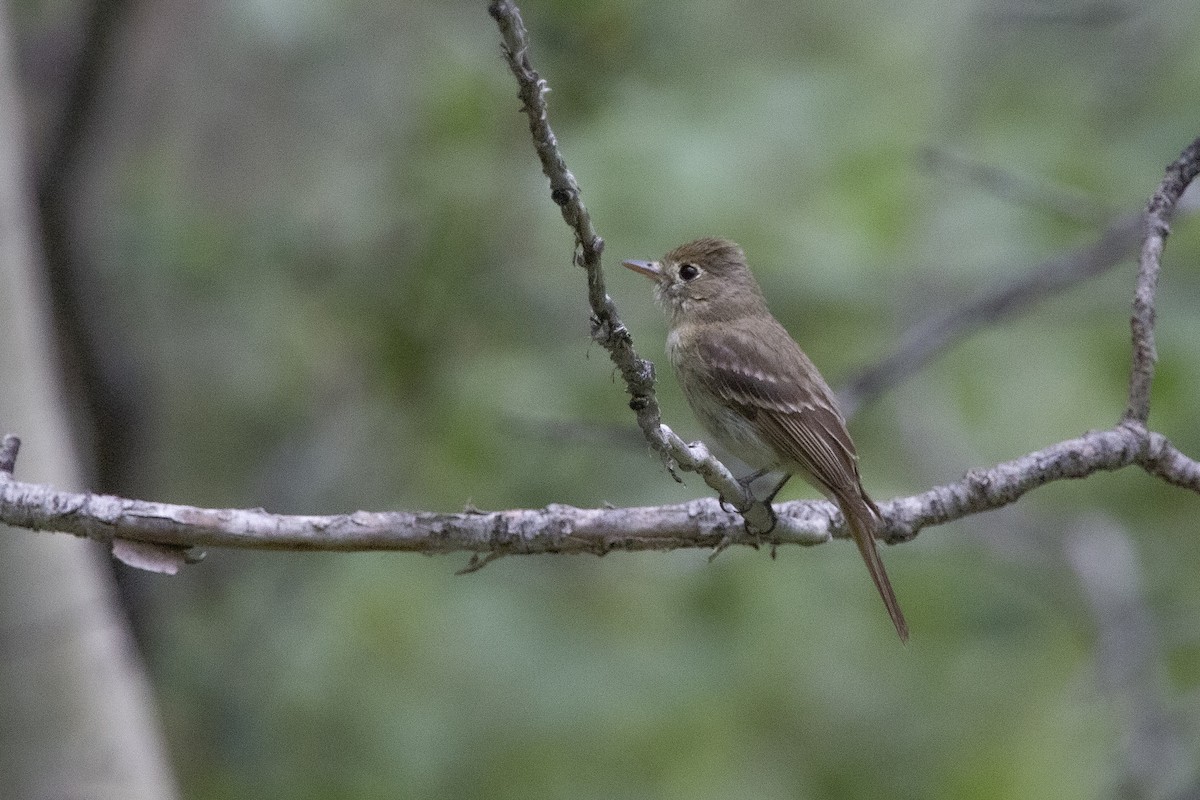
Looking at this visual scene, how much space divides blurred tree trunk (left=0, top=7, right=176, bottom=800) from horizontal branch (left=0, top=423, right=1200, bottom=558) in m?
1.32

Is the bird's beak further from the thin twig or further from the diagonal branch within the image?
the thin twig

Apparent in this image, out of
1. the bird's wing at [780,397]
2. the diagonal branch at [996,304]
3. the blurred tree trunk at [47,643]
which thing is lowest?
the blurred tree trunk at [47,643]

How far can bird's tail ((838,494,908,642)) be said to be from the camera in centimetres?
383

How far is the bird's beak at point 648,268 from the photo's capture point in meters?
5.05

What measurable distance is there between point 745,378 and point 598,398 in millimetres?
1778

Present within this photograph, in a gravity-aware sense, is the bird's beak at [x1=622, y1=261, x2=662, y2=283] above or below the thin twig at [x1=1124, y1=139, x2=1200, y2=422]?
above

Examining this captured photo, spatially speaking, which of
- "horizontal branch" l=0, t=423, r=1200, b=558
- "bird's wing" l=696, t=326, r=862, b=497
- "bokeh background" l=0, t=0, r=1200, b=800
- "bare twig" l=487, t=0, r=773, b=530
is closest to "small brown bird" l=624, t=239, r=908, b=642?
"bird's wing" l=696, t=326, r=862, b=497

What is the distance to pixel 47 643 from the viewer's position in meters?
4.25

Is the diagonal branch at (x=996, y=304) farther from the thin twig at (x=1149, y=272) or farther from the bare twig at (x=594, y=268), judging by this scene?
the bare twig at (x=594, y=268)

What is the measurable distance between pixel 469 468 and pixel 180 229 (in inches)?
63.6

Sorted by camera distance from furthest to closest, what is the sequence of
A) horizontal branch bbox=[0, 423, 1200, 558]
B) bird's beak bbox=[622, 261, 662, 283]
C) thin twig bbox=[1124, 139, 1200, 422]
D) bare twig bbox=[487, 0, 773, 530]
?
bird's beak bbox=[622, 261, 662, 283] → thin twig bbox=[1124, 139, 1200, 422] → horizontal branch bbox=[0, 423, 1200, 558] → bare twig bbox=[487, 0, 773, 530]

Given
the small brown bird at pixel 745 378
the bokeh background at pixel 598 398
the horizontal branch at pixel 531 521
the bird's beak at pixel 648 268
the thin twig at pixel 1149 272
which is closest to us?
the horizontal branch at pixel 531 521

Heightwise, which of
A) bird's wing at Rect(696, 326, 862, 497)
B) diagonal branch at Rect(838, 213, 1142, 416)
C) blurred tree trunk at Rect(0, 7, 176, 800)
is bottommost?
blurred tree trunk at Rect(0, 7, 176, 800)

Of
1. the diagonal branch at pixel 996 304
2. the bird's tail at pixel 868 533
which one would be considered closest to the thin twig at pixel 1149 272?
the bird's tail at pixel 868 533
